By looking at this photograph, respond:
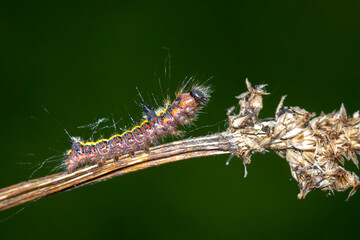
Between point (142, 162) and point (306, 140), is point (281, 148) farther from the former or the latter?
point (142, 162)

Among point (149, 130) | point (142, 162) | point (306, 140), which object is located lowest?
point (306, 140)

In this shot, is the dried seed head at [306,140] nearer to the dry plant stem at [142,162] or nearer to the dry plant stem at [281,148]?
the dry plant stem at [281,148]

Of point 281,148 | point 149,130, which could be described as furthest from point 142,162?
point 281,148

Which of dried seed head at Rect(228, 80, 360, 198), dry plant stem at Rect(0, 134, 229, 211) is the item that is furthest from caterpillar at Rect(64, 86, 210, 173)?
dried seed head at Rect(228, 80, 360, 198)

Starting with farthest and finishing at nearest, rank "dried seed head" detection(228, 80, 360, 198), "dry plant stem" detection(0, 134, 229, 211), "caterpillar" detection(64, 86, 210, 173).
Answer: "caterpillar" detection(64, 86, 210, 173) → "dry plant stem" detection(0, 134, 229, 211) → "dried seed head" detection(228, 80, 360, 198)

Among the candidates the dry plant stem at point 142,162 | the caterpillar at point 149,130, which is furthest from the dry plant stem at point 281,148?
the caterpillar at point 149,130

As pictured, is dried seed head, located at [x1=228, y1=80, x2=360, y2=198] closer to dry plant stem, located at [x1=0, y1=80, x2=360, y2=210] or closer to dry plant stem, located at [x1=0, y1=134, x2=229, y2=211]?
dry plant stem, located at [x1=0, y1=80, x2=360, y2=210]

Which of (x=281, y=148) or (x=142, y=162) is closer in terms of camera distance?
(x=281, y=148)

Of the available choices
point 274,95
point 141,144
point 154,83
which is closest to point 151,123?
point 141,144
